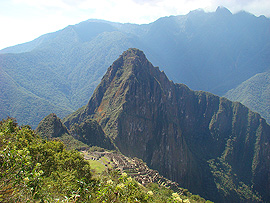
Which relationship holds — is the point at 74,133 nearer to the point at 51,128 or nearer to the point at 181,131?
the point at 51,128

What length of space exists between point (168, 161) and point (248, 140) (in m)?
78.7

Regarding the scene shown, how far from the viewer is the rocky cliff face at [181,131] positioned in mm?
105312

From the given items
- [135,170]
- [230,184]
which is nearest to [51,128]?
[135,170]

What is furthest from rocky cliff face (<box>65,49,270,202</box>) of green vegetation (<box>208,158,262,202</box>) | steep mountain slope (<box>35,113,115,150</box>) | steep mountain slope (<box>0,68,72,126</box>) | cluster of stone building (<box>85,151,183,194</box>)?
steep mountain slope (<box>0,68,72,126</box>)

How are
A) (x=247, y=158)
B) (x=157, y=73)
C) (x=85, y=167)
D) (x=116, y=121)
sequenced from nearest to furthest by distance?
1. (x=85, y=167)
2. (x=116, y=121)
3. (x=157, y=73)
4. (x=247, y=158)

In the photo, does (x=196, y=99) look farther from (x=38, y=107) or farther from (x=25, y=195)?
(x=25, y=195)

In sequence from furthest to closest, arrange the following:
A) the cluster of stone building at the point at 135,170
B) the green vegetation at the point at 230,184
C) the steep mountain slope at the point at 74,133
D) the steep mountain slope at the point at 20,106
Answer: the steep mountain slope at the point at 20,106 < the green vegetation at the point at 230,184 < the steep mountain slope at the point at 74,133 < the cluster of stone building at the point at 135,170

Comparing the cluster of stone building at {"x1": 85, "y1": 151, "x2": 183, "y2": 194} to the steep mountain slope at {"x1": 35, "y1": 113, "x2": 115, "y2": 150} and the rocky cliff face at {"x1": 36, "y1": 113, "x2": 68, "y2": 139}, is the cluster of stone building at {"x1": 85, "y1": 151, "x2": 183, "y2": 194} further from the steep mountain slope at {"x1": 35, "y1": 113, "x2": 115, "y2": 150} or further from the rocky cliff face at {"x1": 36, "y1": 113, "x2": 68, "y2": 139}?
the rocky cliff face at {"x1": 36, "y1": 113, "x2": 68, "y2": 139}

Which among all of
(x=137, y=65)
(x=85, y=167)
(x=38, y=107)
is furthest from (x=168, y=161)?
(x=38, y=107)

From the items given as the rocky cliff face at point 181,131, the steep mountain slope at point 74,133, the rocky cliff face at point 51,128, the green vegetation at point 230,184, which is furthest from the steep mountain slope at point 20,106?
the green vegetation at point 230,184

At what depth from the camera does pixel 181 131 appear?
136375 millimetres

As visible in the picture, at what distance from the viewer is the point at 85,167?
2480 centimetres

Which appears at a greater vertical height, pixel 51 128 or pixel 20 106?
pixel 51 128

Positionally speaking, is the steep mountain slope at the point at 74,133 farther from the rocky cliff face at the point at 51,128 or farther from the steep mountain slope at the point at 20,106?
the steep mountain slope at the point at 20,106
